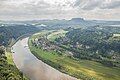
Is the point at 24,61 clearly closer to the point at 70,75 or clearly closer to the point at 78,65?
the point at 78,65

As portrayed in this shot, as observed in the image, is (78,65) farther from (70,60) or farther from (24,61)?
(24,61)

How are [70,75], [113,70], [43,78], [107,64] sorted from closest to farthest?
[43,78] < [70,75] < [113,70] < [107,64]

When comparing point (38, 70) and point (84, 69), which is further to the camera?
point (84, 69)

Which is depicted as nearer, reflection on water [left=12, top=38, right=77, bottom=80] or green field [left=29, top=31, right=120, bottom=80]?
reflection on water [left=12, top=38, right=77, bottom=80]

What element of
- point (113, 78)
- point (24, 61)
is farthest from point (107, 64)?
point (24, 61)

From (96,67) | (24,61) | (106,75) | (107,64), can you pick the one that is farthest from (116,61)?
(24,61)

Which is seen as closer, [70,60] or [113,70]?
[113,70]

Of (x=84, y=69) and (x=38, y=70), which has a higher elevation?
(x=38, y=70)

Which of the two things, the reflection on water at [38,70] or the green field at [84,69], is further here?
the green field at [84,69]

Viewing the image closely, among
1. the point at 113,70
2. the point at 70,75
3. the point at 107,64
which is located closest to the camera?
the point at 70,75
